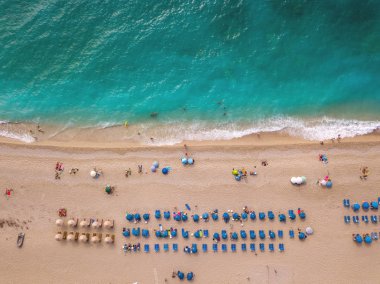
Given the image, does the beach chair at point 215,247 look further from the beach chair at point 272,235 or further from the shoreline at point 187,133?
the shoreline at point 187,133

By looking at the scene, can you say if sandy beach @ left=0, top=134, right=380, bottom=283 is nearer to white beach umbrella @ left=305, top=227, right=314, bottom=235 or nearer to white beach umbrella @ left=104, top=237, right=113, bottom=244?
white beach umbrella @ left=305, top=227, right=314, bottom=235

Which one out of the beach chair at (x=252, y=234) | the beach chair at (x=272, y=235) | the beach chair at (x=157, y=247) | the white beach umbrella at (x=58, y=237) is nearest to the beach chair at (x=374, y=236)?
the beach chair at (x=272, y=235)

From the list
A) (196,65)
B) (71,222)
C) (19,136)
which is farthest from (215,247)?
(19,136)

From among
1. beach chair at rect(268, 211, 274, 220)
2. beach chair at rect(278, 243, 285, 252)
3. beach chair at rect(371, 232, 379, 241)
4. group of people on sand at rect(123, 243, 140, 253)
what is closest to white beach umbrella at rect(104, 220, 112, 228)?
group of people on sand at rect(123, 243, 140, 253)

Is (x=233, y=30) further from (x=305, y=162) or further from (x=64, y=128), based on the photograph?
(x=64, y=128)

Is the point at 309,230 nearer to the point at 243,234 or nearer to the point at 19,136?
the point at 243,234
